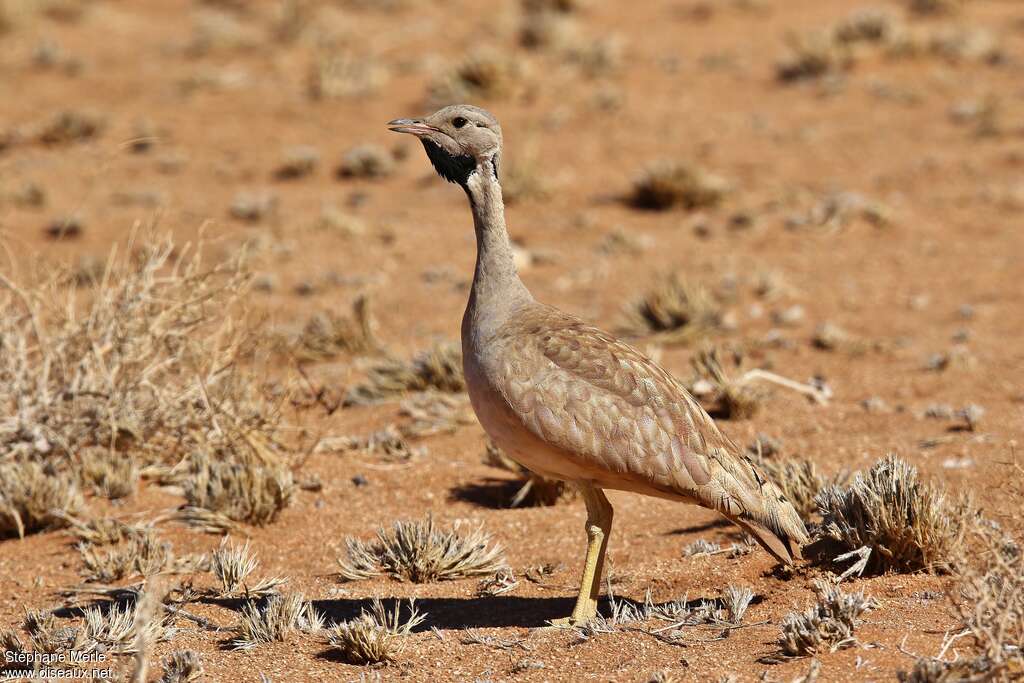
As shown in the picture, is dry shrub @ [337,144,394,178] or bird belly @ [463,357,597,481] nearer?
bird belly @ [463,357,597,481]

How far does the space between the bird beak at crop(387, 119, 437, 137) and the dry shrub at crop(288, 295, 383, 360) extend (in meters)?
4.71

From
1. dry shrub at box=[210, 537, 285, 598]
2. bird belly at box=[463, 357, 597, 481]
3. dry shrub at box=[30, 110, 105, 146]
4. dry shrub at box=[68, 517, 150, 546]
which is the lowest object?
dry shrub at box=[68, 517, 150, 546]

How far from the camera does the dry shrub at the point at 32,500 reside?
7.54 metres

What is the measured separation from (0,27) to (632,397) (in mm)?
19311

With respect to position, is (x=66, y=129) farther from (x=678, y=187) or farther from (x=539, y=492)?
(x=539, y=492)

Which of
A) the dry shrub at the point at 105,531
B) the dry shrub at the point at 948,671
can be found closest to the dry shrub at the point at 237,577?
the dry shrub at the point at 105,531

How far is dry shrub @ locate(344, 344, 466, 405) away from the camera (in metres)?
9.81

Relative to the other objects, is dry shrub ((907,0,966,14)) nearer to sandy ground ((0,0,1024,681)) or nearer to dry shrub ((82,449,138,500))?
sandy ground ((0,0,1024,681))

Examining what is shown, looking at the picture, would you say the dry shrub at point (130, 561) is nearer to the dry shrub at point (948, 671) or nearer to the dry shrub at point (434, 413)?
the dry shrub at point (434, 413)

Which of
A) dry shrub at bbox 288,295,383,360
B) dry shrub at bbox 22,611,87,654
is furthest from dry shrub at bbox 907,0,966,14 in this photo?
dry shrub at bbox 22,611,87,654

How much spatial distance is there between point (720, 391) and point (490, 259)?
11.2 feet

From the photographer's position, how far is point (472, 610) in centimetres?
645

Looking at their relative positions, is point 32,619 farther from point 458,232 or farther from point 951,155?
point 951,155

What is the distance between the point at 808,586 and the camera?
6.18m
